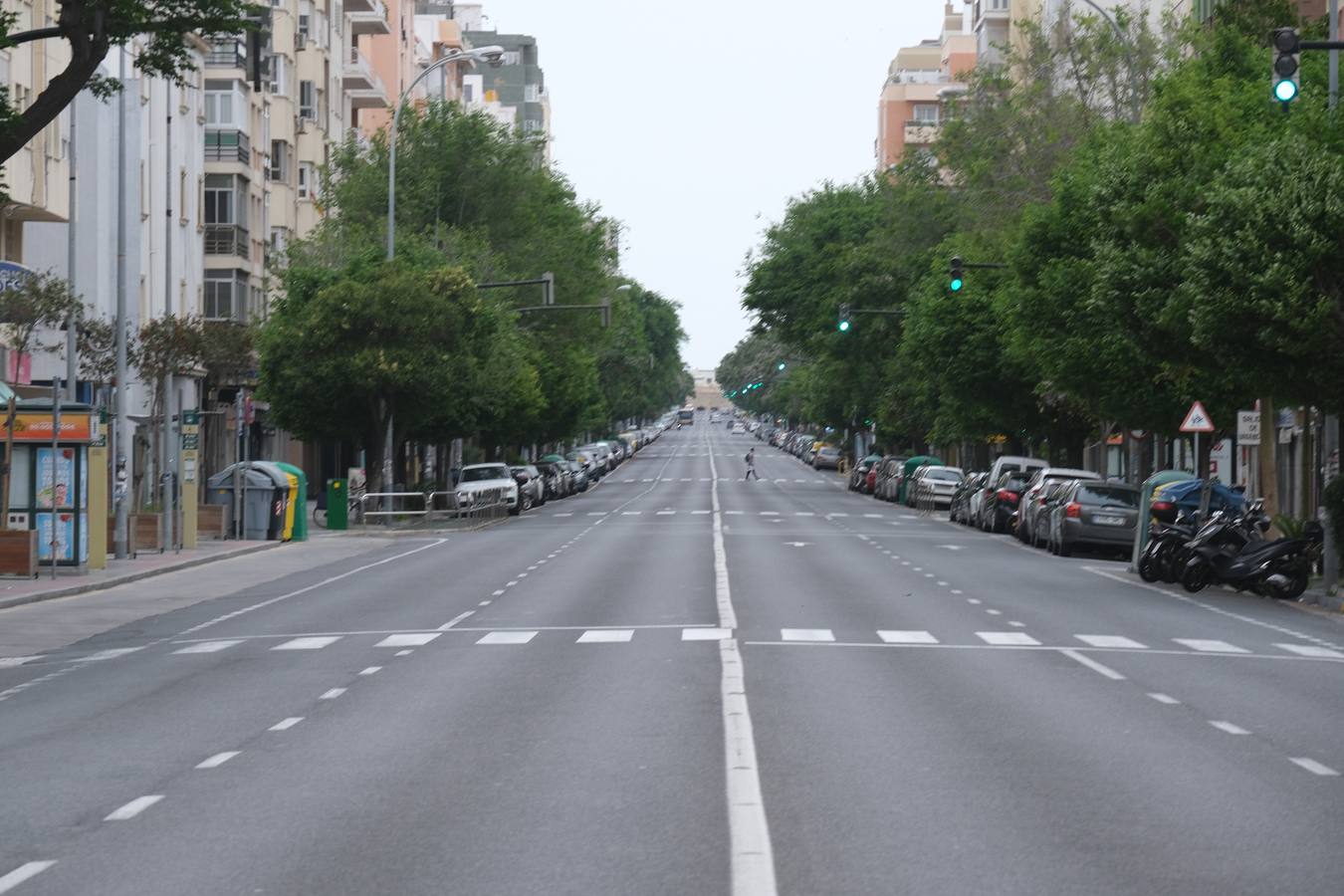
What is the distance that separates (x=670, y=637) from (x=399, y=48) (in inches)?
3503

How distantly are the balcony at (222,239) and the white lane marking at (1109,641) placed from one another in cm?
4794

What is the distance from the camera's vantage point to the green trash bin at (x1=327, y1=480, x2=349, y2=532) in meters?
52.0

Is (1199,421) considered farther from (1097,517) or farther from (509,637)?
(509,637)

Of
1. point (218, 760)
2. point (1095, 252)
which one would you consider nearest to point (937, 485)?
point (1095, 252)

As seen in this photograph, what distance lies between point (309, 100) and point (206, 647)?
58.6 m

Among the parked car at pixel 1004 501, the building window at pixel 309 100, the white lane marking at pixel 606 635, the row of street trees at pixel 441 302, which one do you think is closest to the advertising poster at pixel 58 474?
the white lane marking at pixel 606 635

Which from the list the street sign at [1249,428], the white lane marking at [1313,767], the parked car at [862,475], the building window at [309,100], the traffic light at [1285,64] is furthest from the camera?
the parked car at [862,475]

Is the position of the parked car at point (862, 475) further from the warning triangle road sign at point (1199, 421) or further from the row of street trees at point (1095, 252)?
the warning triangle road sign at point (1199, 421)

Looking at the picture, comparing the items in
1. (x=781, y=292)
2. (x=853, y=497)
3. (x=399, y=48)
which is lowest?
(x=853, y=497)

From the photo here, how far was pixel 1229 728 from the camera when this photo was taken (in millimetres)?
13281

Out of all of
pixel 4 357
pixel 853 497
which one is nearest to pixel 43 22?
pixel 4 357

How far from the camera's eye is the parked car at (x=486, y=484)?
5916 cm

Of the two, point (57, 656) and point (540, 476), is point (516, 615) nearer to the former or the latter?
point (57, 656)

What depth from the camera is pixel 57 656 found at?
20.0m
